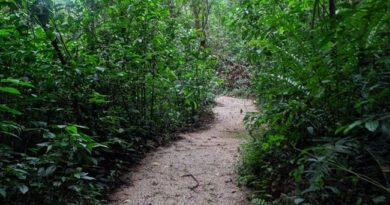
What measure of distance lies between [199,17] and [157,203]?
47.9 feet

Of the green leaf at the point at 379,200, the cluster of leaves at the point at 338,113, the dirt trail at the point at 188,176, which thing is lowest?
the dirt trail at the point at 188,176

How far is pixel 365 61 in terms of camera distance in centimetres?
288

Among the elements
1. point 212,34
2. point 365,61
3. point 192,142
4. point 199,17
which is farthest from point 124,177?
point 212,34

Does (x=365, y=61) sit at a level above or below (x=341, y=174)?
above

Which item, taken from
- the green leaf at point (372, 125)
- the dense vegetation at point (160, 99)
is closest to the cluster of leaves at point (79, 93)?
the dense vegetation at point (160, 99)

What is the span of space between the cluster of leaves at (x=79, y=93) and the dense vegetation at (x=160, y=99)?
2 cm

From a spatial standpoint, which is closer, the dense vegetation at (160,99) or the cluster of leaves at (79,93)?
the dense vegetation at (160,99)

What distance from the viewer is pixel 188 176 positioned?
16.7ft

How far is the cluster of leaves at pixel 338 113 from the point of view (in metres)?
2.50

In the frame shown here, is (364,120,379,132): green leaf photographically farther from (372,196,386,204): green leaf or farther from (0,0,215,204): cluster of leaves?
(0,0,215,204): cluster of leaves

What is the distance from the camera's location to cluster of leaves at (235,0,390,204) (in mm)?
2498

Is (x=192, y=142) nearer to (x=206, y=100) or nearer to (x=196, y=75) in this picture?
(x=196, y=75)

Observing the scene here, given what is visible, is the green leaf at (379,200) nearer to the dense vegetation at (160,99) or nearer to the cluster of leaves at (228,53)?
the dense vegetation at (160,99)

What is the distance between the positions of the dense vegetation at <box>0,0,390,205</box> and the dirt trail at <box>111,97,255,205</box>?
28 centimetres
